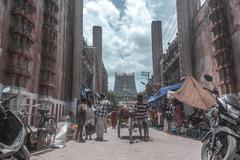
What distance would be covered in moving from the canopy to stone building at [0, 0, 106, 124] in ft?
22.8

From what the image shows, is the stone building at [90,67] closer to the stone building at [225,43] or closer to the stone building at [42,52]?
the stone building at [42,52]

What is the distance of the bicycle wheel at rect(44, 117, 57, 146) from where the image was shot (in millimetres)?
8500

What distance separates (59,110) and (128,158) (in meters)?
20.7

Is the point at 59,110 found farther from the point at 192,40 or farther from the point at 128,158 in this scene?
the point at 128,158

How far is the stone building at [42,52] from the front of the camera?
49.9ft

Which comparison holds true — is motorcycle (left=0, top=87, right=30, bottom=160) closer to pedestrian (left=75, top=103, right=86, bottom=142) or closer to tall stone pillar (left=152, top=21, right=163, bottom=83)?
pedestrian (left=75, top=103, right=86, bottom=142)

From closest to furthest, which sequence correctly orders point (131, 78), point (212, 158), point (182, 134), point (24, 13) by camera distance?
point (212, 158) → point (182, 134) → point (24, 13) → point (131, 78)

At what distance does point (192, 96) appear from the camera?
13602 mm

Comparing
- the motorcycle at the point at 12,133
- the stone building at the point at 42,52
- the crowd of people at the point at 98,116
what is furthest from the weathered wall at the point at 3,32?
the motorcycle at the point at 12,133

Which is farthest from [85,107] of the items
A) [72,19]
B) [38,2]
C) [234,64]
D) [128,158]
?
[72,19]

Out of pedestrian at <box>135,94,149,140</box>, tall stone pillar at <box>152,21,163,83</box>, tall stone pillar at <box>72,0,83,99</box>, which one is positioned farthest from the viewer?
tall stone pillar at <box>152,21,163,83</box>

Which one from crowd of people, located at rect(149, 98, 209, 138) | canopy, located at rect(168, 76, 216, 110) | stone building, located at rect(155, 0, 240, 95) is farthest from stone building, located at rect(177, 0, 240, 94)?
crowd of people, located at rect(149, 98, 209, 138)

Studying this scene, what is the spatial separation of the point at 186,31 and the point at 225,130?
75.6ft

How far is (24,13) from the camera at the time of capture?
1616cm
